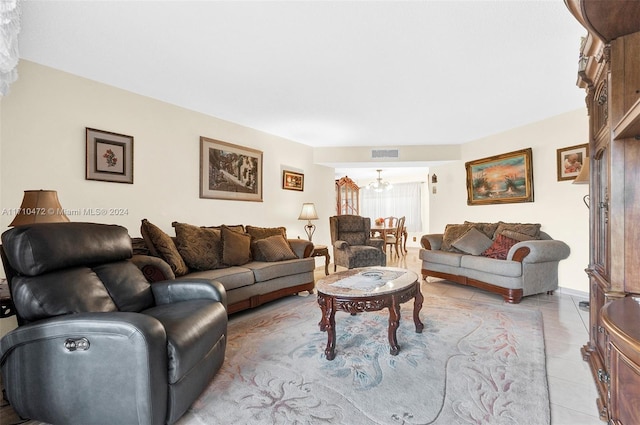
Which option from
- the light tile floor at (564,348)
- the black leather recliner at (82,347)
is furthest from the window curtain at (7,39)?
the light tile floor at (564,348)

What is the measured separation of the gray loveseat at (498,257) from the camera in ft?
11.4

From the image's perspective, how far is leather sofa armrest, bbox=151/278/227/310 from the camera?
81.0 inches

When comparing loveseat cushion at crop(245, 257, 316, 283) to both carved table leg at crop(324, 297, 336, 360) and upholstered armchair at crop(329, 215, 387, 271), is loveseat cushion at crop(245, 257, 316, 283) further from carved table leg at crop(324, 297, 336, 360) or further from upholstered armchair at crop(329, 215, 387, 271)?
carved table leg at crop(324, 297, 336, 360)

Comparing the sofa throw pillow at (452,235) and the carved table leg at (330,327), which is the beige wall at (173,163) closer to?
the sofa throw pillow at (452,235)

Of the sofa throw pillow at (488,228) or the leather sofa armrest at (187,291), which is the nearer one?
the leather sofa armrest at (187,291)

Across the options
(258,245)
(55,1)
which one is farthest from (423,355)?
(55,1)

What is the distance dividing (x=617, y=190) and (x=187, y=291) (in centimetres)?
254

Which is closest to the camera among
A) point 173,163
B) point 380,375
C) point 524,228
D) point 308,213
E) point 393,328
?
point 380,375

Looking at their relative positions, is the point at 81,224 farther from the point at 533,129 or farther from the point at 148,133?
the point at 533,129

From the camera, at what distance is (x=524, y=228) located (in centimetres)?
412

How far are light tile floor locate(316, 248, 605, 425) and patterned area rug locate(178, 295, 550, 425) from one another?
0.23 ft

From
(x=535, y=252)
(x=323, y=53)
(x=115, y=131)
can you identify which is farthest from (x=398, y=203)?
(x=115, y=131)

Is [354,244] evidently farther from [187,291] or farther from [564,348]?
[187,291]

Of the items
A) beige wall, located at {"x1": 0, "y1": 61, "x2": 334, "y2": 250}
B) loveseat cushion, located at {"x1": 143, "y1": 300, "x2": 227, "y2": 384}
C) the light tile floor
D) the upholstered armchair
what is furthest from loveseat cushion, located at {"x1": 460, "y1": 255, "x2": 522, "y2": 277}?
loveseat cushion, located at {"x1": 143, "y1": 300, "x2": 227, "y2": 384}
